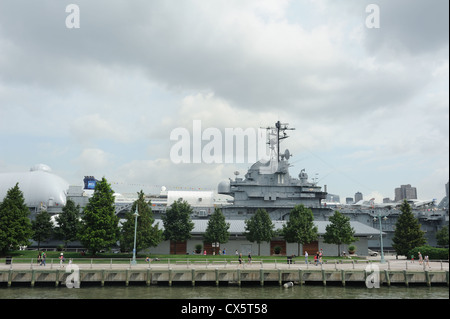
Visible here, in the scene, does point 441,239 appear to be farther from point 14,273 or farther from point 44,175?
point 44,175

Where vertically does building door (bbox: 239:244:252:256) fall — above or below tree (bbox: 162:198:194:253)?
below

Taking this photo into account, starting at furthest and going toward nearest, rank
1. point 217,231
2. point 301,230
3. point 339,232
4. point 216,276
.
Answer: point 339,232
point 217,231
point 301,230
point 216,276

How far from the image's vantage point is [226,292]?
90.9ft

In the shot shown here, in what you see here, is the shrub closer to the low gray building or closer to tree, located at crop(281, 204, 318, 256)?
the low gray building

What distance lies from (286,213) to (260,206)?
5071 mm

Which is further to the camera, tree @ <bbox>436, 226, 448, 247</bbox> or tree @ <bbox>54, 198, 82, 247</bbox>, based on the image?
tree @ <bbox>436, 226, 448, 247</bbox>

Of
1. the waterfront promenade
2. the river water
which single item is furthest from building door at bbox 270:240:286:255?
the river water

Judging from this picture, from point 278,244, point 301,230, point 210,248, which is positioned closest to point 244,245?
point 210,248

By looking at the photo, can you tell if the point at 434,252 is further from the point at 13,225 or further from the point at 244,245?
the point at 13,225

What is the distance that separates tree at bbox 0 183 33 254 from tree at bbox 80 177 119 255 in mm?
8189

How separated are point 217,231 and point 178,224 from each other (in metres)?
5.86

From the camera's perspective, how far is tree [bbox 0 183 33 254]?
41062 millimetres

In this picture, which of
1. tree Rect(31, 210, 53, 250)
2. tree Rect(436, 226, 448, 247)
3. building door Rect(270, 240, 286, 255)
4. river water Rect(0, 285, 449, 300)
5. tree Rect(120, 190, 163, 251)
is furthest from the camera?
tree Rect(436, 226, 448, 247)
